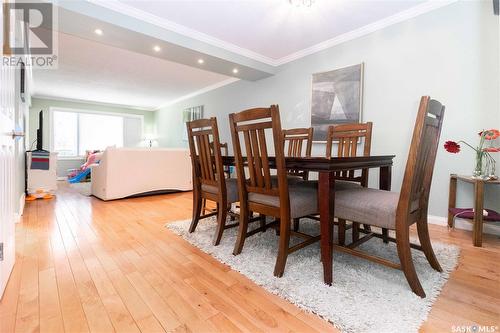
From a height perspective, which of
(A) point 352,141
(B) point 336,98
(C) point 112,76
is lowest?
(A) point 352,141

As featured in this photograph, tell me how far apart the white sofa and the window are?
410 cm

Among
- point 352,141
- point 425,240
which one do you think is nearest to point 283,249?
point 425,240

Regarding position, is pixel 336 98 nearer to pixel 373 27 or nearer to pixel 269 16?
pixel 373 27

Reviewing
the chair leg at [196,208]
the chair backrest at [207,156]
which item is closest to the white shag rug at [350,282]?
the chair leg at [196,208]

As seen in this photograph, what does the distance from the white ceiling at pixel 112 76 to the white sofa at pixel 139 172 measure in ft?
5.09

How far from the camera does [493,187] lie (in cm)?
216

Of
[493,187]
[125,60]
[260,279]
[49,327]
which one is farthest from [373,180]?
[125,60]

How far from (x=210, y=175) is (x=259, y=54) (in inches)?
100.0

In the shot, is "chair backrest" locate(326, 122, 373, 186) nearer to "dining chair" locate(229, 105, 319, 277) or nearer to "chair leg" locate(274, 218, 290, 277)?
"dining chair" locate(229, 105, 319, 277)

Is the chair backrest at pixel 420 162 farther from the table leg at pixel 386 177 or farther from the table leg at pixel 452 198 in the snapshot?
the table leg at pixel 452 198

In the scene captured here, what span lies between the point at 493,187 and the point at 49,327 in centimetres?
325

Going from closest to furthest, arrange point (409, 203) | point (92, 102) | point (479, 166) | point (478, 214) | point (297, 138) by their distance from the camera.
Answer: point (409, 203) → point (478, 214) → point (479, 166) → point (297, 138) → point (92, 102)

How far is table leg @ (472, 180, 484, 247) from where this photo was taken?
6.15ft

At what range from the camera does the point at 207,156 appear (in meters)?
1.93
